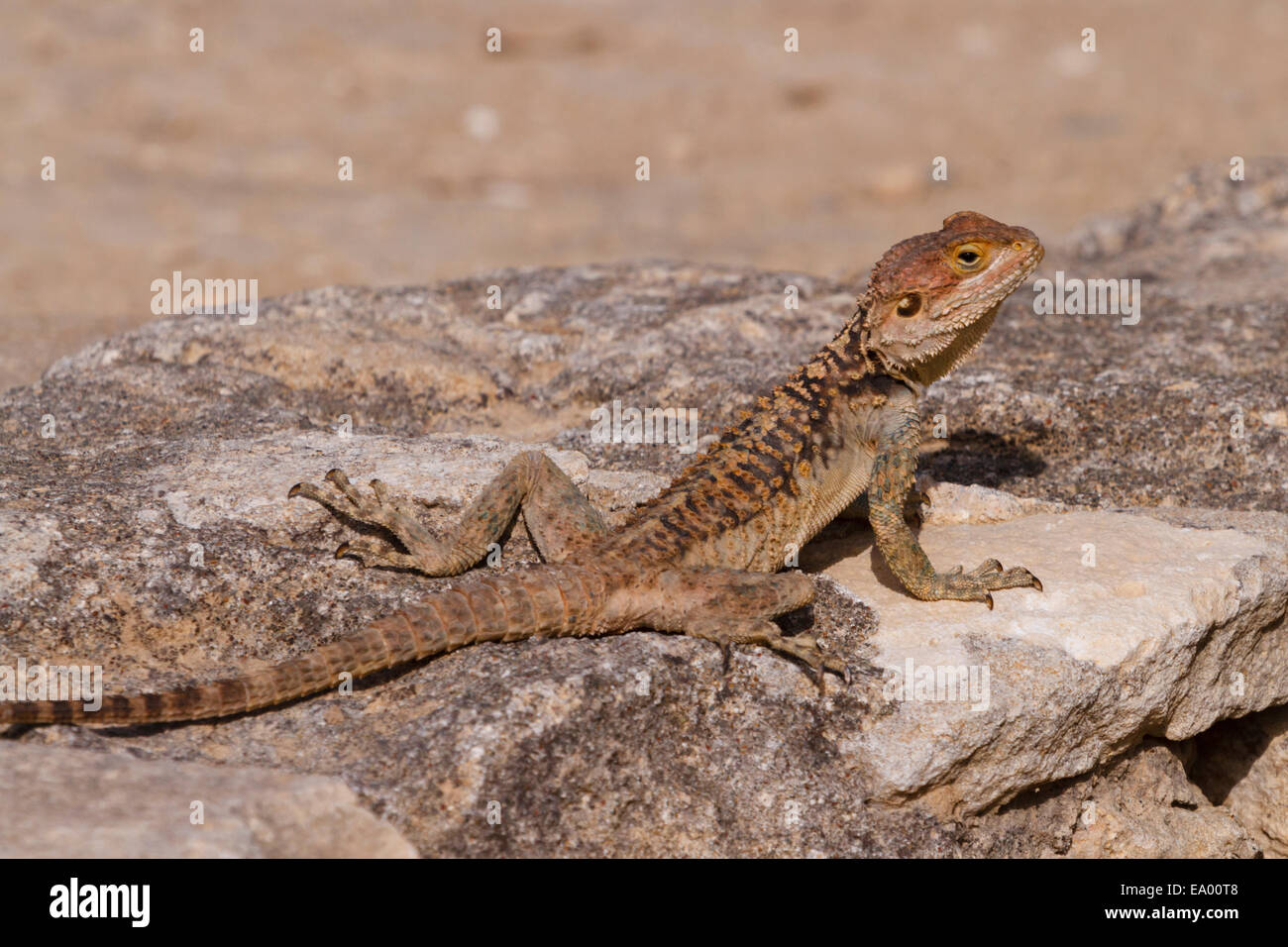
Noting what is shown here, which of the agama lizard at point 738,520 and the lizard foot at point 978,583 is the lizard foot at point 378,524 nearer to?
the agama lizard at point 738,520

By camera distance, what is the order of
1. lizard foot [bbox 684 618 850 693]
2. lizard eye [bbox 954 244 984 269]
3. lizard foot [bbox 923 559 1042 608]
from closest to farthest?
lizard foot [bbox 684 618 850 693]
lizard foot [bbox 923 559 1042 608]
lizard eye [bbox 954 244 984 269]

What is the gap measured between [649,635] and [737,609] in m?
0.36

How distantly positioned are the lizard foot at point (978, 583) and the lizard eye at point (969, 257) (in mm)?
1348

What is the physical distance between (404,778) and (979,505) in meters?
3.33

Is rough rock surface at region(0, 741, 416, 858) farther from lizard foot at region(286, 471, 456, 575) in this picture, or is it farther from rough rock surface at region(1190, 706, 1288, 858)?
rough rock surface at region(1190, 706, 1288, 858)

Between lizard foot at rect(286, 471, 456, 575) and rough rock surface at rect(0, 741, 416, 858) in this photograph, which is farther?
lizard foot at rect(286, 471, 456, 575)

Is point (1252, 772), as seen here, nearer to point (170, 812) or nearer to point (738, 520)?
point (738, 520)

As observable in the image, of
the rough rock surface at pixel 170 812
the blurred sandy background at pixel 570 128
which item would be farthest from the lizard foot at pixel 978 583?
the blurred sandy background at pixel 570 128

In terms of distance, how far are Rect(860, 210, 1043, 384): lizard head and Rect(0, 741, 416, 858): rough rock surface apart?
313cm

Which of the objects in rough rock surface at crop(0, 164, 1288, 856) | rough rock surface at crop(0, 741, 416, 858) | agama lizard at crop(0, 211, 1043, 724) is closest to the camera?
rough rock surface at crop(0, 741, 416, 858)

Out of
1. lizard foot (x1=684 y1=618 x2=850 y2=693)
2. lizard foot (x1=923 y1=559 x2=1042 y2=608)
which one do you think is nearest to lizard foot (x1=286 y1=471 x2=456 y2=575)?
lizard foot (x1=684 y1=618 x2=850 y2=693)

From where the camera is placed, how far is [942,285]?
5.59m

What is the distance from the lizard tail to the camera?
13.8ft

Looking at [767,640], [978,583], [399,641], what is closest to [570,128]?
[978,583]
